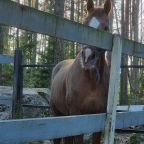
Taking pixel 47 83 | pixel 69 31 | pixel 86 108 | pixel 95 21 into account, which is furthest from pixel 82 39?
pixel 47 83

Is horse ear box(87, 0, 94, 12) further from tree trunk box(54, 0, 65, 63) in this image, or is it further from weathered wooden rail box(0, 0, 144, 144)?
tree trunk box(54, 0, 65, 63)

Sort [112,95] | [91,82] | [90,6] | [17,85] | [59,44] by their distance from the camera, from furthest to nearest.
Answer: [59,44] < [17,85] < [90,6] < [91,82] < [112,95]

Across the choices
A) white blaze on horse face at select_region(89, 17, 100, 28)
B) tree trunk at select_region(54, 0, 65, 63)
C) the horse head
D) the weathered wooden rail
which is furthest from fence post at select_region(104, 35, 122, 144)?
tree trunk at select_region(54, 0, 65, 63)

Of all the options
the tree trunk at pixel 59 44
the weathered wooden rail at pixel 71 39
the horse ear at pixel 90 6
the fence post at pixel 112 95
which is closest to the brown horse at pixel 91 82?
the horse ear at pixel 90 6

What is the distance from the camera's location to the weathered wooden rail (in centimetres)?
264

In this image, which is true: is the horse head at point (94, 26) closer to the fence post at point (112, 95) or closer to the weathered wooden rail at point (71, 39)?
the weathered wooden rail at point (71, 39)

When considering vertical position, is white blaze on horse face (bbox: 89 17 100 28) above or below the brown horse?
above

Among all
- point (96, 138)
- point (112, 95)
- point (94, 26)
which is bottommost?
point (96, 138)

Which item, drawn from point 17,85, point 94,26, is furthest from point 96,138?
point 17,85

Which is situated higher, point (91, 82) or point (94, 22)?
point (94, 22)

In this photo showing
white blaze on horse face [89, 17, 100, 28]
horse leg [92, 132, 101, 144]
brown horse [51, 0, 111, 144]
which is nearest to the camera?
white blaze on horse face [89, 17, 100, 28]

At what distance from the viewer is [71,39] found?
322 cm

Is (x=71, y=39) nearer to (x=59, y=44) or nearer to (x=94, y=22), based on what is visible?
(x=94, y=22)

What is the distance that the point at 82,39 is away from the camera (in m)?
3.40
